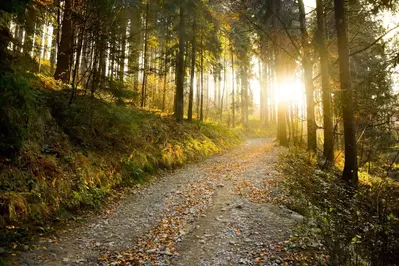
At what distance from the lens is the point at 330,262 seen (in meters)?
3.61

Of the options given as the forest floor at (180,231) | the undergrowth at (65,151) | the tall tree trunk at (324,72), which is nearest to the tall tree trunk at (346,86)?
the tall tree trunk at (324,72)

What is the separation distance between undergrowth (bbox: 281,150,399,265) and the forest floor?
22.7 inches

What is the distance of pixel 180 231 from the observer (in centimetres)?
537

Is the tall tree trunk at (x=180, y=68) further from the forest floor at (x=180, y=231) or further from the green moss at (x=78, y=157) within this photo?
the forest floor at (x=180, y=231)

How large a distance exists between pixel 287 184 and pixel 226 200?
8.06 feet

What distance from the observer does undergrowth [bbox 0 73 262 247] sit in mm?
4586

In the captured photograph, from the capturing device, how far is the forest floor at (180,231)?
430cm

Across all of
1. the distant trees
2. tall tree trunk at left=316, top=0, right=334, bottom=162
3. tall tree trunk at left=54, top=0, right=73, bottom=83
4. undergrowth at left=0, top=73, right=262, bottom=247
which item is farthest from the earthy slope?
tall tree trunk at left=316, top=0, right=334, bottom=162

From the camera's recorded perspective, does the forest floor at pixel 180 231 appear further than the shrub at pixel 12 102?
Yes

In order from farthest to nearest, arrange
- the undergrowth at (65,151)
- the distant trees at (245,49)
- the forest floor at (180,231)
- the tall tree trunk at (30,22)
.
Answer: the distant trees at (245,49) → the tall tree trunk at (30,22) → the undergrowth at (65,151) → the forest floor at (180,231)

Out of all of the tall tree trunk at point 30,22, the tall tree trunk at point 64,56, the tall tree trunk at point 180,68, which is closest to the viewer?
the tall tree trunk at point 30,22

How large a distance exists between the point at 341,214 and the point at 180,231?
4538 millimetres

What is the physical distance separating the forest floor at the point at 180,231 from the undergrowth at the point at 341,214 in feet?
1.89

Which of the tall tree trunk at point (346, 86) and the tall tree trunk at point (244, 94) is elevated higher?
the tall tree trunk at point (244, 94)
